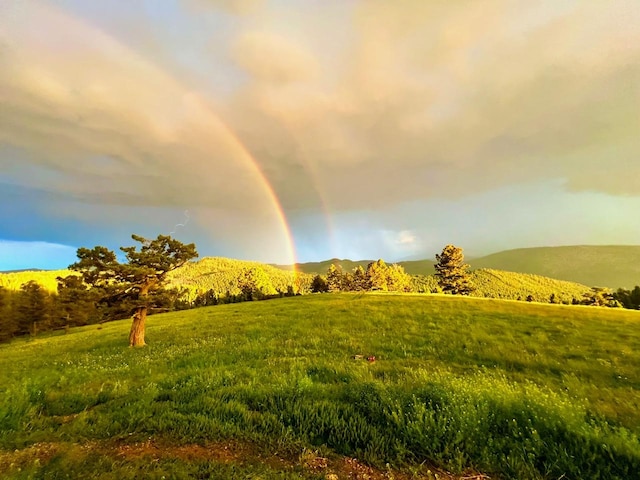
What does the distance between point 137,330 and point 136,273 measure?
4269mm

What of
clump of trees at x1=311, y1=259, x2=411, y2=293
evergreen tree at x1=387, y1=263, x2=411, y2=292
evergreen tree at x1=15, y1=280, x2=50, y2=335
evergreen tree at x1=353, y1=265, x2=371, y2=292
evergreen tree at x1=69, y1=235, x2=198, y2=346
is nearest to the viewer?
evergreen tree at x1=69, y1=235, x2=198, y2=346

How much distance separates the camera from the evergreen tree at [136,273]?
880 inches

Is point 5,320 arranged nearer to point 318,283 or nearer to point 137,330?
point 137,330

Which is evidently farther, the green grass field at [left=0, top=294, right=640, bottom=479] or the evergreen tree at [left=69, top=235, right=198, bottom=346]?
the evergreen tree at [left=69, top=235, right=198, bottom=346]

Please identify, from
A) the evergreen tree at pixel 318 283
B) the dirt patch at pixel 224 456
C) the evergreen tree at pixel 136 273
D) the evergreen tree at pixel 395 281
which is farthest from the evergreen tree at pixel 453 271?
the dirt patch at pixel 224 456

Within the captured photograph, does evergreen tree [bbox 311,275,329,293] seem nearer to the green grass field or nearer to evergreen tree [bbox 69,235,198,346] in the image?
evergreen tree [bbox 69,235,198,346]

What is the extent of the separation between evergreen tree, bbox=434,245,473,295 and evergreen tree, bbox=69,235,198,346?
253ft

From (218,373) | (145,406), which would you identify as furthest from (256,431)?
(218,373)

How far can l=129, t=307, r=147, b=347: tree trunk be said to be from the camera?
22778mm

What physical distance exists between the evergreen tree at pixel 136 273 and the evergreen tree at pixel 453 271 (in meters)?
77.0

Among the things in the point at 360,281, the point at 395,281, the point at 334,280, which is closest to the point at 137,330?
the point at 360,281

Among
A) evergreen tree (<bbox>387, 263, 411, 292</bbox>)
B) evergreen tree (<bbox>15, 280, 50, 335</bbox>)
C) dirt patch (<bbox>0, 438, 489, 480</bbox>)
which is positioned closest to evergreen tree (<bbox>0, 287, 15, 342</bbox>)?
evergreen tree (<bbox>15, 280, 50, 335</bbox>)

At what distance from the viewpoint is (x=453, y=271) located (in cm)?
8831

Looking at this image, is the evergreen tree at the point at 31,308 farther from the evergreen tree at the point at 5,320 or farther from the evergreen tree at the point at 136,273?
the evergreen tree at the point at 136,273
